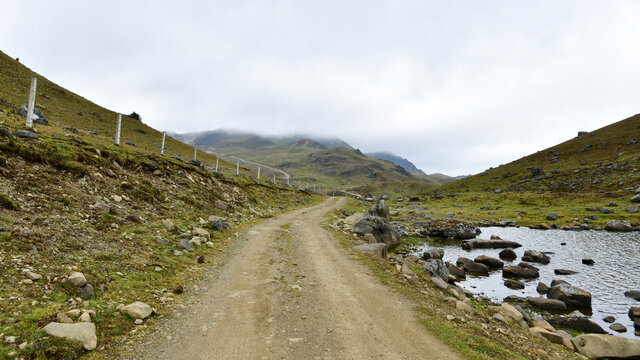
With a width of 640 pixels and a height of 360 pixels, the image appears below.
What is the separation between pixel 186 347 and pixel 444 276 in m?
18.6

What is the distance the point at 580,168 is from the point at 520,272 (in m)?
118

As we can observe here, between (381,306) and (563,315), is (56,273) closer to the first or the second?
(381,306)

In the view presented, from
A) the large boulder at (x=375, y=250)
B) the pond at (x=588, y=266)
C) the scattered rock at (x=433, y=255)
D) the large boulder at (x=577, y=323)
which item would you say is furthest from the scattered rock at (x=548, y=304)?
the large boulder at (x=375, y=250)

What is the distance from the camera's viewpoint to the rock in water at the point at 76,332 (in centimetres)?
680

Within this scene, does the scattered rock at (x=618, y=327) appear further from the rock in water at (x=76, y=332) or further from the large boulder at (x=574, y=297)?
the rock in water at (x=76, y=332)

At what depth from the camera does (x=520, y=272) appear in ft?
84.7

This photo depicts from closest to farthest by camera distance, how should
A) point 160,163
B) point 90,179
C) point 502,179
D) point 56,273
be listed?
1. point 56,273
2. point 90,179
3. point 160,163
4. point 502,179

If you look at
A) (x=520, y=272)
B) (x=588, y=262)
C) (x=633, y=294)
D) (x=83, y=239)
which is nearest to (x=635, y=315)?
(x=633, y=294)

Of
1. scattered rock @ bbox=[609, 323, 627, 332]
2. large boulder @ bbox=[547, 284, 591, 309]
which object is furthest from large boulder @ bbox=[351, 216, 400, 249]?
scattered rock @ bbox=[609, 323, 627, 332]

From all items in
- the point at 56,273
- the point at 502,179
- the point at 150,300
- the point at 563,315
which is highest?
the point at 502,179

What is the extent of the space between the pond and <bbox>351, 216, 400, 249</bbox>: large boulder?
314 cm

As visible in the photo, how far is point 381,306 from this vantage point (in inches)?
458

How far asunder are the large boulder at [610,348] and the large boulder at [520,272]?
46.4 ft

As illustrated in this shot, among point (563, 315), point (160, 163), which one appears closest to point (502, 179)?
point (563, 315)
